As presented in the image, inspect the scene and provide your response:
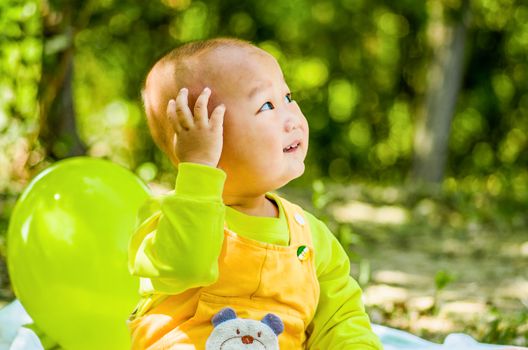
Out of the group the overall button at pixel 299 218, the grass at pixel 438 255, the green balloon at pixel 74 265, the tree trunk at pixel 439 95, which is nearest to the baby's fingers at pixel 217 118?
the overall button at pixel 299 218

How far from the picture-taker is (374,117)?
798 centimetres

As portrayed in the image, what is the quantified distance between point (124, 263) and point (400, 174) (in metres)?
5.86

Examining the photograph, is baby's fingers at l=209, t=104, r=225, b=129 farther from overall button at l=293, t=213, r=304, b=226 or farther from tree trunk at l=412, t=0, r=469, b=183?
tree trunk at l=412, t=0, r=469, b=183

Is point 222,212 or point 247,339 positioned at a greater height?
point 222,212

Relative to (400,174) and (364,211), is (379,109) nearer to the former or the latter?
(400,174)

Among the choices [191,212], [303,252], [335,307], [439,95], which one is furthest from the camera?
[439,95]

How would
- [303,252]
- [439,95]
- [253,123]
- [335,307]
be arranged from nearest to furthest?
[253,123] < [303,252] < [335,307] < [439,95]

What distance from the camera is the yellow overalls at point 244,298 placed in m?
1.70

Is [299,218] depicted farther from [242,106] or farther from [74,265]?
[74,265]

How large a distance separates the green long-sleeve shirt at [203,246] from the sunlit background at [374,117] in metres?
1.21

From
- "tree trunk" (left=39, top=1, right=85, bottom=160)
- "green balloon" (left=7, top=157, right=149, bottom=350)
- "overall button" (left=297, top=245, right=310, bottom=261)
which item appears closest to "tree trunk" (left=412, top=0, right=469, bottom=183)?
"tree trunk" (left=39, top=1, right=85, bottom=160)

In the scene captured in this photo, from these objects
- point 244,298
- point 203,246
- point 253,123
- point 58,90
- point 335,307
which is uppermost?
point 253,123

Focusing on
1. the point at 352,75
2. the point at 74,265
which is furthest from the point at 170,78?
A: the point at 352,75

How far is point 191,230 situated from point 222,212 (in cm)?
7
